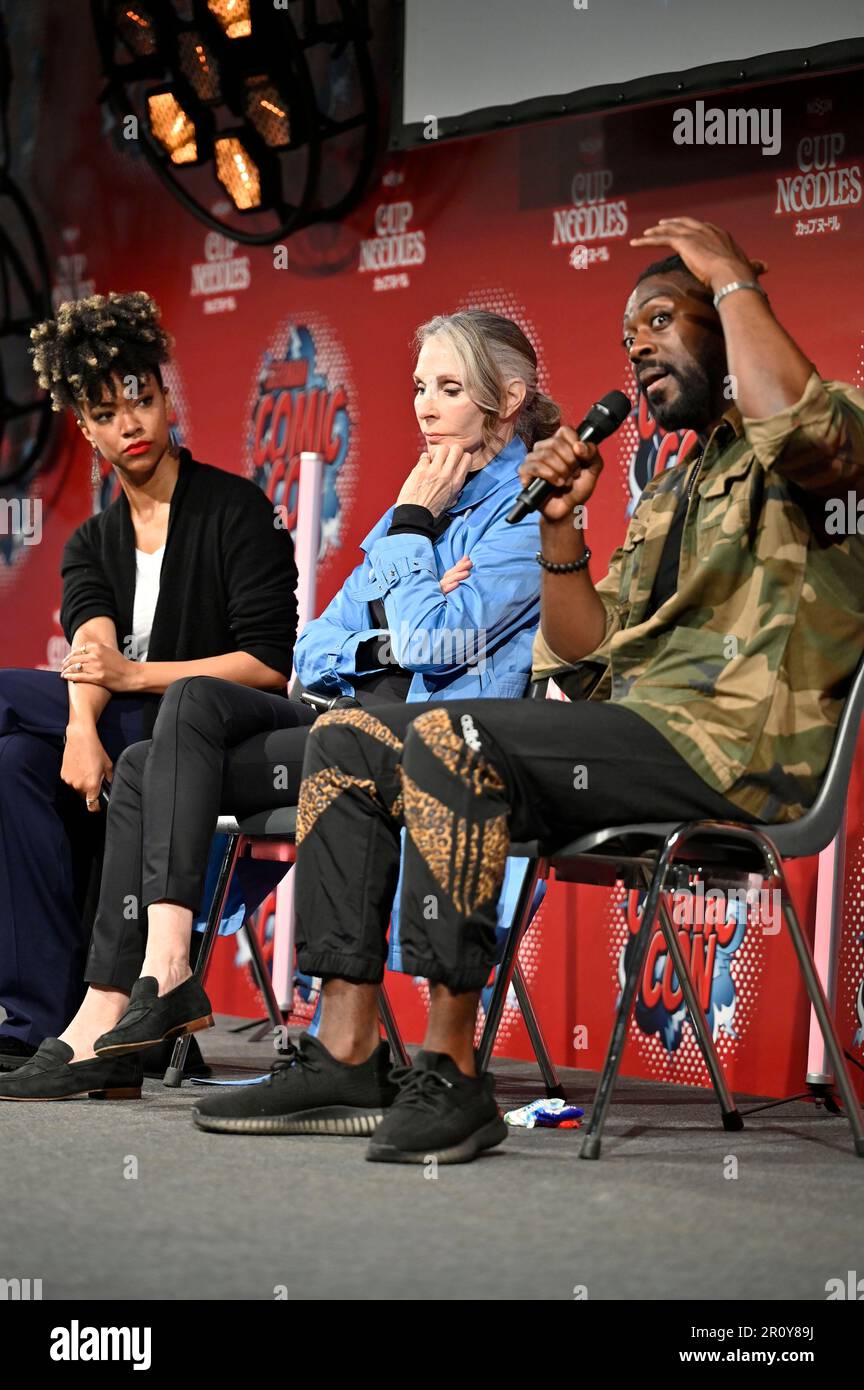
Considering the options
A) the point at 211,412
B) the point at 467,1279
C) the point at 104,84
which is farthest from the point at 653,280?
the point at 104,84

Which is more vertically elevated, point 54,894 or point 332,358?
point 332,358

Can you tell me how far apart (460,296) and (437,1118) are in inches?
97.1

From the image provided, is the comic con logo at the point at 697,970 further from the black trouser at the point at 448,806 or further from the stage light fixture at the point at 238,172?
the stage light fixture at the point at 238,172

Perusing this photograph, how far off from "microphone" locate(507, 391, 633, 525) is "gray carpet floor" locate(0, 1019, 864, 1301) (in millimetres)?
843

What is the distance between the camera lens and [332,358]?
428 centimetres

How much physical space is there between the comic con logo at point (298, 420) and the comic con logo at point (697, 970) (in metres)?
1.45

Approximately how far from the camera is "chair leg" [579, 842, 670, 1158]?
2.09m

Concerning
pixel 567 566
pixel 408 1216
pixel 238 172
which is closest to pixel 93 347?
pixel 567 566

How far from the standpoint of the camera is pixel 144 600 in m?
3.13

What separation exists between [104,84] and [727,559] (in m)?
3.45

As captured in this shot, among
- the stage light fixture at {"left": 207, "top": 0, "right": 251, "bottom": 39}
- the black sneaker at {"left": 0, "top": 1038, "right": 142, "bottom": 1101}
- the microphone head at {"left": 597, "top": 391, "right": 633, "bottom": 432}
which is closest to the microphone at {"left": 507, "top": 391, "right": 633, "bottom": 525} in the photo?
the microphone head at {"left": 597, "top": 391, "right": 633, "bottom": 432}

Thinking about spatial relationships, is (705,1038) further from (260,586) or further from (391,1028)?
(260,586)
